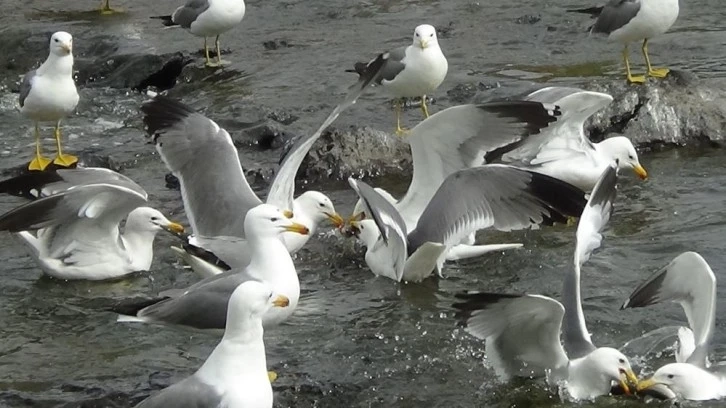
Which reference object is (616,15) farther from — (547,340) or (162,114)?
(547,340)

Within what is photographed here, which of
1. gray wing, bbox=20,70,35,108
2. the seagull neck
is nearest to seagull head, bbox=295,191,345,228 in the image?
the seagull neck

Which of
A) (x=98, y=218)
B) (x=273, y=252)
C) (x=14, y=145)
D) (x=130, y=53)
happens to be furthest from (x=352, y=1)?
(x=273, y=252)

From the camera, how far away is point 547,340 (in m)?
6.49

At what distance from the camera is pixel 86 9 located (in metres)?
17.2

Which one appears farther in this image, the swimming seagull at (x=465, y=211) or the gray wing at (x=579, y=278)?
the swimming seagull at (x=465, y=211)

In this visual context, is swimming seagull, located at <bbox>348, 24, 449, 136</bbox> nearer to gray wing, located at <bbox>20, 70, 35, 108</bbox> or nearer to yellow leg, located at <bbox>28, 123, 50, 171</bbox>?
yellow leg, located at <bbox>28, 123, 50, 171</bbox>

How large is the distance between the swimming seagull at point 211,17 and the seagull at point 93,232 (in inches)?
209

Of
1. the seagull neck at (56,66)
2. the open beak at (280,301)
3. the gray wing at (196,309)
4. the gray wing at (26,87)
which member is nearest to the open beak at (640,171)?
the gray wing at (196,309)

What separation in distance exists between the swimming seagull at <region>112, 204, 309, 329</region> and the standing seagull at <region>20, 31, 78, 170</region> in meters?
4.00

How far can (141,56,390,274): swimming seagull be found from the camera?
8.12 meters

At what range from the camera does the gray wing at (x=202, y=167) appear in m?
8.31

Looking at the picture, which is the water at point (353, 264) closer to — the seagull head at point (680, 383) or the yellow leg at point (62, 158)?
the seagull head at point (680, 383)

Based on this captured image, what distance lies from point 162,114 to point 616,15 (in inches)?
179

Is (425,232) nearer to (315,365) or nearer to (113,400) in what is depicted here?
(315,365)
